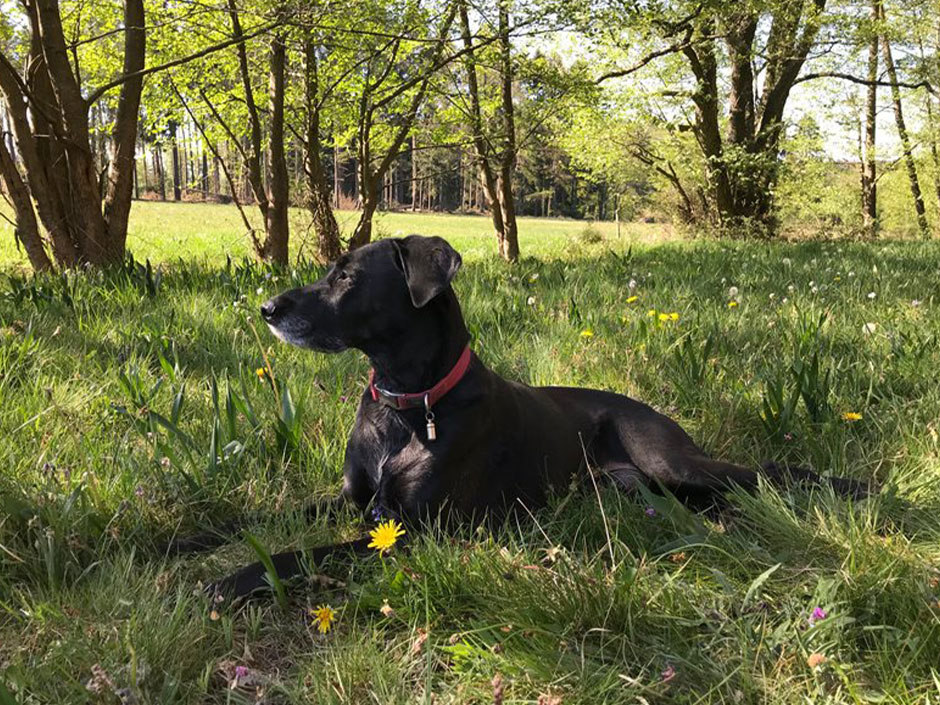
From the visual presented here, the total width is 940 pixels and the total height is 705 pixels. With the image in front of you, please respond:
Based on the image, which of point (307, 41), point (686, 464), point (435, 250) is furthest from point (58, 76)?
point (686, 464)

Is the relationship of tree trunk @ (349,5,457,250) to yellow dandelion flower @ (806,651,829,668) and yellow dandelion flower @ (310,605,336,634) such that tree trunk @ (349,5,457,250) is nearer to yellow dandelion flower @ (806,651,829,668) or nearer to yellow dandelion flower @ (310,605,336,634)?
yellow dandelion flower @ (310,605,336,634)

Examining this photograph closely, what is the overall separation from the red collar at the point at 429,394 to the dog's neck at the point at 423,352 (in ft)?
0.10

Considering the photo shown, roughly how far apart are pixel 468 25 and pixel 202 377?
29.3 ft

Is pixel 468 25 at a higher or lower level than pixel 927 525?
higher

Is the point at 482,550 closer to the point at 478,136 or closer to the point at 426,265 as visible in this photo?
the point at 426,265

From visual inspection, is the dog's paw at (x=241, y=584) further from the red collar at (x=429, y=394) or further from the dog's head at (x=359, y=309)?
the dog's head at (x=359, y=309)

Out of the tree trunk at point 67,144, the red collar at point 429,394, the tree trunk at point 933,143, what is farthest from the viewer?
the tree trunk at point 933,143

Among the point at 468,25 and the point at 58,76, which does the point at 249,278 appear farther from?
the point at 468,25

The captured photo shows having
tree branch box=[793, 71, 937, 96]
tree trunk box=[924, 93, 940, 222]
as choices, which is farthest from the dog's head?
tree trunk box=[924, 93, 940, 222]

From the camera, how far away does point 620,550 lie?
2131mm

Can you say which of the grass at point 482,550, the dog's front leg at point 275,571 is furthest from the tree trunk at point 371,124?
the dog's front leg at point 275,571

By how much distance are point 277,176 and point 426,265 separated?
757cm

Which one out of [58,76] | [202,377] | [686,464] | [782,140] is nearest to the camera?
[686,464]

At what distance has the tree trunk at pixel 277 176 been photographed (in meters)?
8.48
